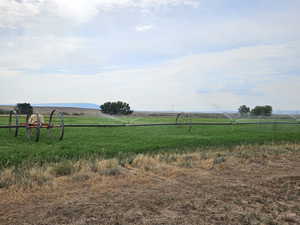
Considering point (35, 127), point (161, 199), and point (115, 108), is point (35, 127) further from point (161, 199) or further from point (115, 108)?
point (115, 108)

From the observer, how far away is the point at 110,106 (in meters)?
57.7

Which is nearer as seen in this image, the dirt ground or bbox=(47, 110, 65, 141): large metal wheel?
the dirt ground

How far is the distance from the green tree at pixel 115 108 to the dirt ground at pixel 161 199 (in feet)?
164

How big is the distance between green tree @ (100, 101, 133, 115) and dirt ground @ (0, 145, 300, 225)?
164 ft

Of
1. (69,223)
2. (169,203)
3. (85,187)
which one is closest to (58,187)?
(85,187)

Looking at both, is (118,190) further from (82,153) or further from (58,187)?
(82,153)

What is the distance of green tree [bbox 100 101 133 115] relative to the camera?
56072 mm

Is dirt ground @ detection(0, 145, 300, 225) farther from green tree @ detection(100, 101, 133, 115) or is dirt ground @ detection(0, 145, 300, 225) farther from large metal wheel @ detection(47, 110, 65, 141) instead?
green tree @ detection(100, 101, 133, 115)

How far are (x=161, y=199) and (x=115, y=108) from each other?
53.3m

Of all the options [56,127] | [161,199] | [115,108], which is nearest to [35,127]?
[56,127]

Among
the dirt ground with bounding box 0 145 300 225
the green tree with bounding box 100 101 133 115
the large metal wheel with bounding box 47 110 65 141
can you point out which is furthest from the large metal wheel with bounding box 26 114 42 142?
the green tree with bounding box 100 101 133 115

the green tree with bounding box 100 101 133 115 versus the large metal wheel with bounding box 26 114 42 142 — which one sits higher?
the green tree with bounding box 100 101 133 115

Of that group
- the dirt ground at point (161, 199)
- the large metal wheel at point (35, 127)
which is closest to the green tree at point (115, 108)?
the large metal wheel at point (35, 127)

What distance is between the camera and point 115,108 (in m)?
57.3
